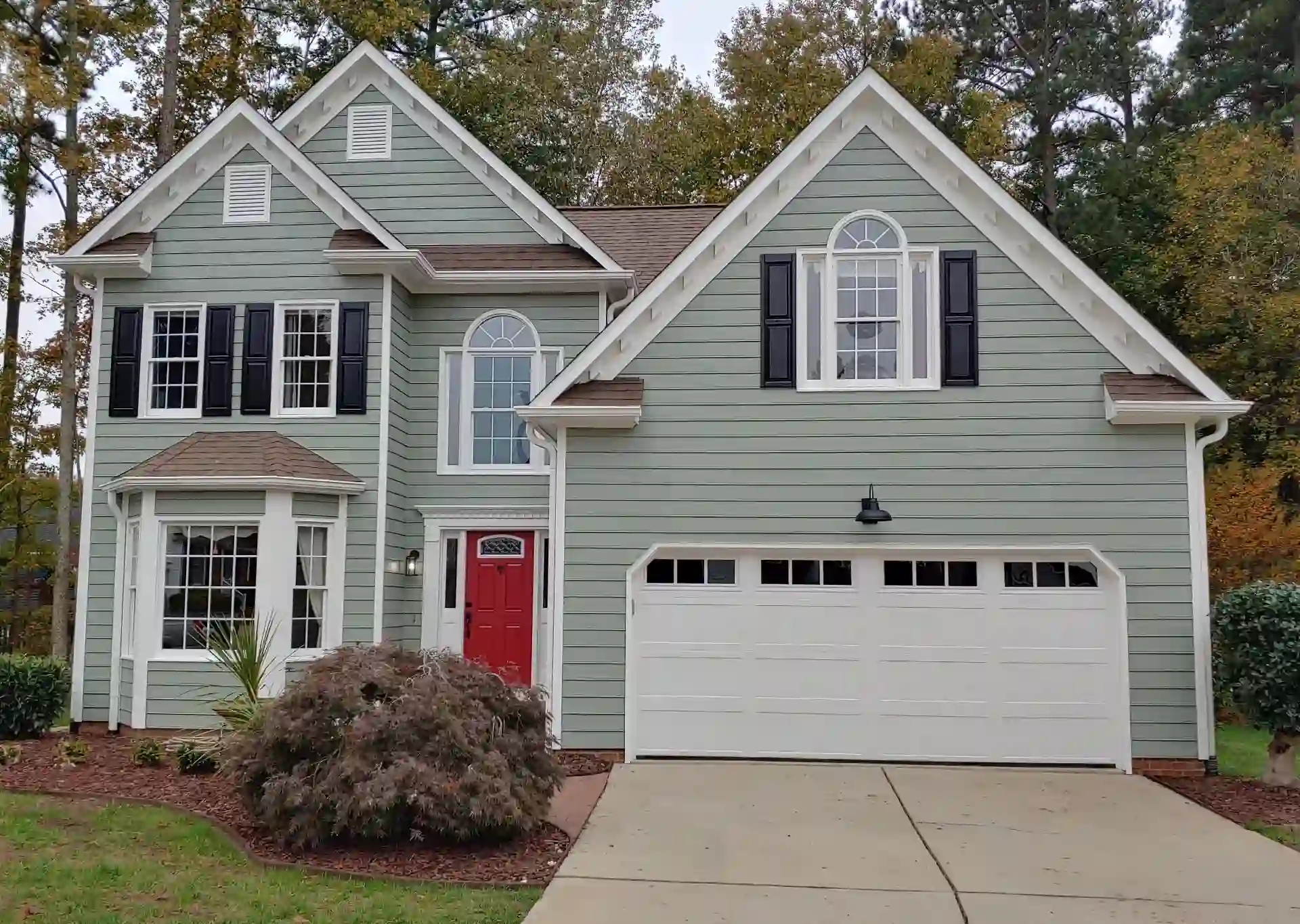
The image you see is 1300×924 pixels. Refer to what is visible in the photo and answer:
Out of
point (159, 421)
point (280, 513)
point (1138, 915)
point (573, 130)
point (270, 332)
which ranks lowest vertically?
point (1138, 915)

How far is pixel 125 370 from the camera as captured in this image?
1245 centimetres

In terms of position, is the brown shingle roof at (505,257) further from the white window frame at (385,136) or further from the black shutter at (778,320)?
the black shutter at (778,320)

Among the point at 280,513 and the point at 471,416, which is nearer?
the point at 280,513

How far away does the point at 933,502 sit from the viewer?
10609mm

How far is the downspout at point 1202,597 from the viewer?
33.3ft

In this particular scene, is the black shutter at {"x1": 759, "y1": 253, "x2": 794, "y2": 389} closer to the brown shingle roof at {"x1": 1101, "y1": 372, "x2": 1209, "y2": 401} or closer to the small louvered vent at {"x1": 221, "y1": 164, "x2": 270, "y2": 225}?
the brown shingle roof at {"x1": 1101, "y1": 372, "x2": 1209, "y2": 401}

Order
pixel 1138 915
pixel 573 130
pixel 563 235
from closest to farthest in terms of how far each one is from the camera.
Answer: pixel 1138 915 < pixel 563 235 < pixel 573 130

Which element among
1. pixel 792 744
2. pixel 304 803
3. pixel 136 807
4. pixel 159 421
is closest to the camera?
pixel 304 803

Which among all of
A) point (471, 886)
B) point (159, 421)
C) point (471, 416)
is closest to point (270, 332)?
point (159, 421)

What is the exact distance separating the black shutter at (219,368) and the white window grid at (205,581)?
4.79 ft

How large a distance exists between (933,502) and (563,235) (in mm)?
5503

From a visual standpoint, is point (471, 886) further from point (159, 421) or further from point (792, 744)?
point (159, 421)

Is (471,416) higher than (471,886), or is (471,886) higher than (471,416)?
(471,416)

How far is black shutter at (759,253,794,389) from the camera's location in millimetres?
10852
